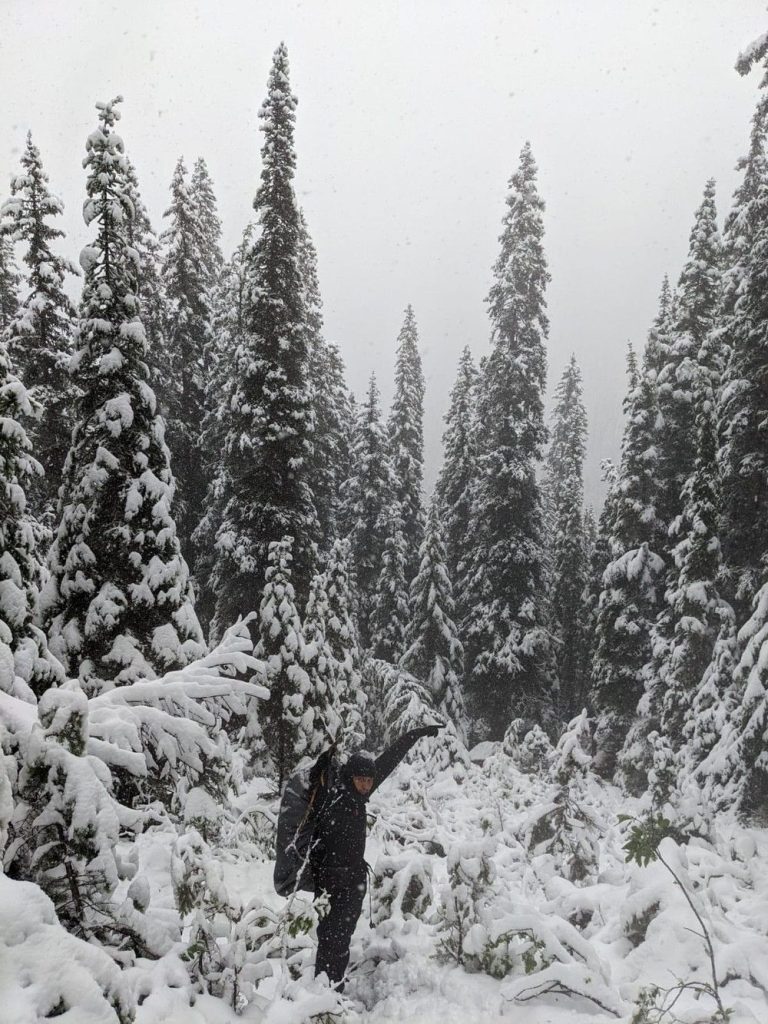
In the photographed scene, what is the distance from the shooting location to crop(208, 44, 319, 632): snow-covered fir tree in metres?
16.0

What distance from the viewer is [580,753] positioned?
23.7 feet

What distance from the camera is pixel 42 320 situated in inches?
619

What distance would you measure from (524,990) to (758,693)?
349 inches

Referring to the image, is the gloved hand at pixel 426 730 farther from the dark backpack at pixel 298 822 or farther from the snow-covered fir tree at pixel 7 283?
the snow-covered fir tree at pixel 7 283

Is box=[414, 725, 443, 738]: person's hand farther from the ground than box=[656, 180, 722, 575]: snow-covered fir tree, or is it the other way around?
box=[656, 180, 722, 575]: snow-covered fir tree

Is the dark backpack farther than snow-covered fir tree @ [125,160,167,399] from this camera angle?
No

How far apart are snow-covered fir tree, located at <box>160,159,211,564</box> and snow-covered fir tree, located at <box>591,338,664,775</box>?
15779mm

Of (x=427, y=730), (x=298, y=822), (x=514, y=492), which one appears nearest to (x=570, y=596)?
(x=514, y=492)

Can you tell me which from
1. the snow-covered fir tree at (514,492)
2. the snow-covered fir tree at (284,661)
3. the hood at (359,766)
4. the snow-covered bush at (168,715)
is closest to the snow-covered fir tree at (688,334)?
the snow-covered fir tree at (514,492)

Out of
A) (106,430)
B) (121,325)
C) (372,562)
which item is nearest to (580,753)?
(106,430)

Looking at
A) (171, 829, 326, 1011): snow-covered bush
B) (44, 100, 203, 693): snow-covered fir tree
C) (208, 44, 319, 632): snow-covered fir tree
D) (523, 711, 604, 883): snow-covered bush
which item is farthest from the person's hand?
(208, 44, 319, 632): snow-covered fir tree

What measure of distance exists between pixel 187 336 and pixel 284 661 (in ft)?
54.4

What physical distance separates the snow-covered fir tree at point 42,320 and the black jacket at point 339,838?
1306 centimetres

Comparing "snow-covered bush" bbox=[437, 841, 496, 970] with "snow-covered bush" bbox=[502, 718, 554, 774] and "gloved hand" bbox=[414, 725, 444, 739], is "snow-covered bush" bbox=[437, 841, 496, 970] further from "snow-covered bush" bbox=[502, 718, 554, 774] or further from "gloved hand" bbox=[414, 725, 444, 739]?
"snow-covered bush" bbox=[502, 718, 554, 774]
